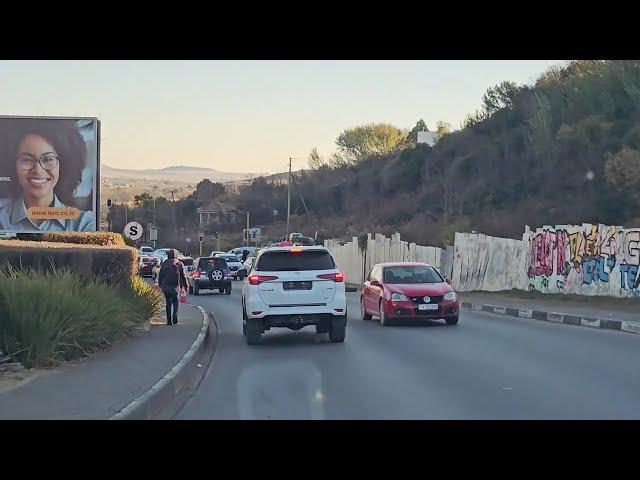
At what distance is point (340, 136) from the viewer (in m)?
102

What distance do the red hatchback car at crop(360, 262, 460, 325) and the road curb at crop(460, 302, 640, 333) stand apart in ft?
9.80

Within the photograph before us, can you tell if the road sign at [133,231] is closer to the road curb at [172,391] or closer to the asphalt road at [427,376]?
the asphalt road at [427,376]

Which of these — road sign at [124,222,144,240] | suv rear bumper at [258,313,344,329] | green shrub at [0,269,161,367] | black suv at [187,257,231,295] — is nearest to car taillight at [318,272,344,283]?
suv rear bumper at [258,313,344,329]

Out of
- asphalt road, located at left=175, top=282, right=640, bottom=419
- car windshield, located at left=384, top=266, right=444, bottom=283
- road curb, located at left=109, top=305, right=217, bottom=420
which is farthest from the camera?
car windshield, located at left=384, top=266, right=444, bottom=283

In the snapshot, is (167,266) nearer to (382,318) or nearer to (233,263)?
(382,318)

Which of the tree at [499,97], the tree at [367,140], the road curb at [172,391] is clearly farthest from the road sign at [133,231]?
the tree at [367,140]

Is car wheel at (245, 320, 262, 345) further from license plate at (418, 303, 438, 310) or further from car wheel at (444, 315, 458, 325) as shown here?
car wheel at (444, 315, 458, 325)

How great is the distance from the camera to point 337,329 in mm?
16984

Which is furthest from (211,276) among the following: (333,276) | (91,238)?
(333,276)

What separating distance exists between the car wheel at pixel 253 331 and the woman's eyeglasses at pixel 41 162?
12316 millimetres

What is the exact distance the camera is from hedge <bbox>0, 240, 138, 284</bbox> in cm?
1766

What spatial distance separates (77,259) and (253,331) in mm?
4262

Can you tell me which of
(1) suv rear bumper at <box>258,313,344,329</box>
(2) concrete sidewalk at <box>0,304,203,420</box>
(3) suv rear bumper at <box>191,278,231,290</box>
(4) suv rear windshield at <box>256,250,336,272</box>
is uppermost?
(4) suv rear windshield at <box>256,250,336,272</box>
